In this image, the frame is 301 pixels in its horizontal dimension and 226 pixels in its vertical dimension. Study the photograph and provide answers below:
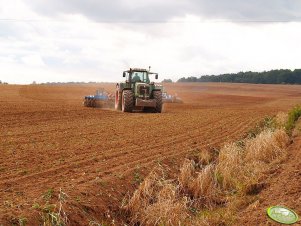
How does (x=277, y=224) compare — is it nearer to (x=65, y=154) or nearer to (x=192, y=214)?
(x=192, y=214)

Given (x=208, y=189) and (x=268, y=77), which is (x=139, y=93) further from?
(x=268, y=77)

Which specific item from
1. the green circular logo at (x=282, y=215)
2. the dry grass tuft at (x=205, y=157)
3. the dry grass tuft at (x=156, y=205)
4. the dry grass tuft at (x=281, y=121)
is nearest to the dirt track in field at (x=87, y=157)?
the dry grass tuft at (x=156, y=205)

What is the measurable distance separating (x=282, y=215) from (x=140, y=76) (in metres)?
19.8

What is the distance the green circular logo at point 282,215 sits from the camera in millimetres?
5906

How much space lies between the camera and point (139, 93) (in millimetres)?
24250

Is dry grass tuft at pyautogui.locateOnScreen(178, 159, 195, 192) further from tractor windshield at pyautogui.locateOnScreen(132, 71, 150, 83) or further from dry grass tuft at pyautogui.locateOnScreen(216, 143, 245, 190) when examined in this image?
tractor windshield at pyautogui.locateOnScreen(132, 71, 150, 83)

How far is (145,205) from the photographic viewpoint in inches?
283

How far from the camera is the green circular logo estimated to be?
591 cm

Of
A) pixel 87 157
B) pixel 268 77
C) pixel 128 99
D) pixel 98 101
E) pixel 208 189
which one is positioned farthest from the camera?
pixel 268 77

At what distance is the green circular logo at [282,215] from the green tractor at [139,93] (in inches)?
697

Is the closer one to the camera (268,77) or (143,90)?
(143,90)

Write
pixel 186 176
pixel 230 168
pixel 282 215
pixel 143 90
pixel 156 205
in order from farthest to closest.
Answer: pixel 143 90, pixel 230 168, pixel 186 176, pixel 156 205, pixel 282 215

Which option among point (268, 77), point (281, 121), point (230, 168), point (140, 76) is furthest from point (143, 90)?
point (268, 77)

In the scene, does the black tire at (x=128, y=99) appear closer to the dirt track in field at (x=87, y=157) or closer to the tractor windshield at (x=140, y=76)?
the tractor windshield at (x=140, y=76)
